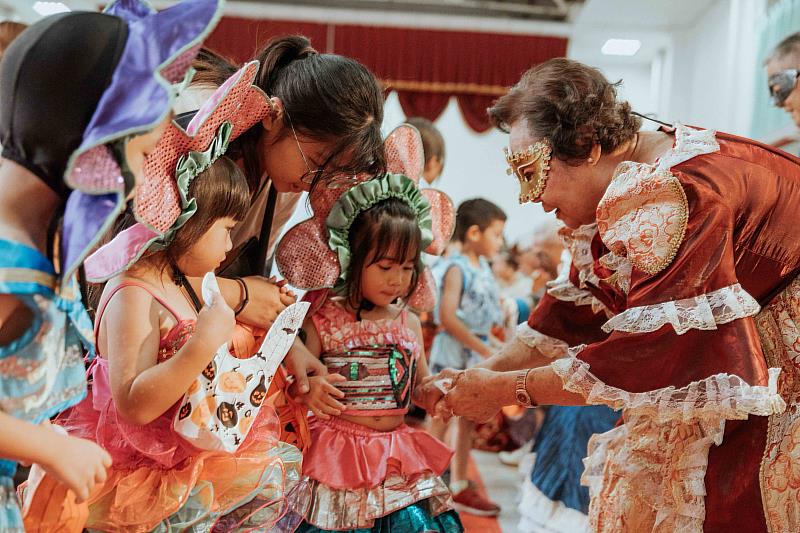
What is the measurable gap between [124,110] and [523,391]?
1.11m

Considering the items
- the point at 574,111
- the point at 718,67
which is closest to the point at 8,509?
the point at 574,111

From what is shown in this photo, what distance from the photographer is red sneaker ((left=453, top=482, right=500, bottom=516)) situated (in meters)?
3.61

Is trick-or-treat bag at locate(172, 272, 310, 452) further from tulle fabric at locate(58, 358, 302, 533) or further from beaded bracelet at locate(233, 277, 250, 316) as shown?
beaded bracelet at locate(233, 277, 250, 316)

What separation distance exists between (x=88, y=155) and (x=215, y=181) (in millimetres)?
497

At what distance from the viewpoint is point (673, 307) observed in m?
1.51

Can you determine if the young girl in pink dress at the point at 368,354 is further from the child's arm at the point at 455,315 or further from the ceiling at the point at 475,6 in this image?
the ceiling at the point at 475,6

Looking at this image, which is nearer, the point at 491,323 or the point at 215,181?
the point at 215,181

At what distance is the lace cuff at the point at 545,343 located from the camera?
2.16m

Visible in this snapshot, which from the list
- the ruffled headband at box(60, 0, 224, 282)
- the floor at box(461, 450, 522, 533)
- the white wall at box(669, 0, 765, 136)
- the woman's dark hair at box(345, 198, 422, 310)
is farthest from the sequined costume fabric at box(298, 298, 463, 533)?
the white wall at box(669, 0, 765, 136)

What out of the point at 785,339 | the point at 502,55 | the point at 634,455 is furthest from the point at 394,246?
the point at 502,55

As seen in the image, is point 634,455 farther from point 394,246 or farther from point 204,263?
point 204,263

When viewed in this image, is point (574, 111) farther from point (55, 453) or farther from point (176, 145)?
point (55, 453)

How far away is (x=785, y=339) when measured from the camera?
5.42 ft

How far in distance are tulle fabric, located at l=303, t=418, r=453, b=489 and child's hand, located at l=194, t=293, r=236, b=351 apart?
2.06 ft
